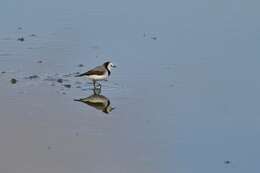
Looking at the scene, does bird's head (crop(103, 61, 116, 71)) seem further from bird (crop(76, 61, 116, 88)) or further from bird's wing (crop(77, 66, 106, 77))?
bird's wing (crop(77, 66, 106, 77))

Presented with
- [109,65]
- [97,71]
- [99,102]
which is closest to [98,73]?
[97,71]

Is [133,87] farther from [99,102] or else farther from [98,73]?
[99,102]

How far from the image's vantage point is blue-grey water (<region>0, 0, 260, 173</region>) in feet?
31.0

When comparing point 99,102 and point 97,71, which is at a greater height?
point 97,71

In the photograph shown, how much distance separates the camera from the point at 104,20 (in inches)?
650

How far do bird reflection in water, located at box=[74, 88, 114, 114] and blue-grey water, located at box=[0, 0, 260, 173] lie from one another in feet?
0.32

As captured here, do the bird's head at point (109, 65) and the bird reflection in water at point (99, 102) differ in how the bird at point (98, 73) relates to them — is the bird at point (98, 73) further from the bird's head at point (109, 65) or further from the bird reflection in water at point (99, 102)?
the bird reflection in water at point (99, 102)

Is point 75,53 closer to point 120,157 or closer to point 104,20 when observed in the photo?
point 104,20

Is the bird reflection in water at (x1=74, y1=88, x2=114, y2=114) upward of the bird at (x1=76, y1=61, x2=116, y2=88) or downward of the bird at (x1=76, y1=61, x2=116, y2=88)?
downward

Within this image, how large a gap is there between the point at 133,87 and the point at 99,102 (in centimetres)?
85

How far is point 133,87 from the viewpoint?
480 inches

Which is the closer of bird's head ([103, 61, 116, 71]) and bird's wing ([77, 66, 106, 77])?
bird's wing ([77, 66, 106, 77])

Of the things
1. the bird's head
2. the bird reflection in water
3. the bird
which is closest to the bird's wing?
the bird

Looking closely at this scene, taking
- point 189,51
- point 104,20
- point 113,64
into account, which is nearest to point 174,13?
point 104,20
